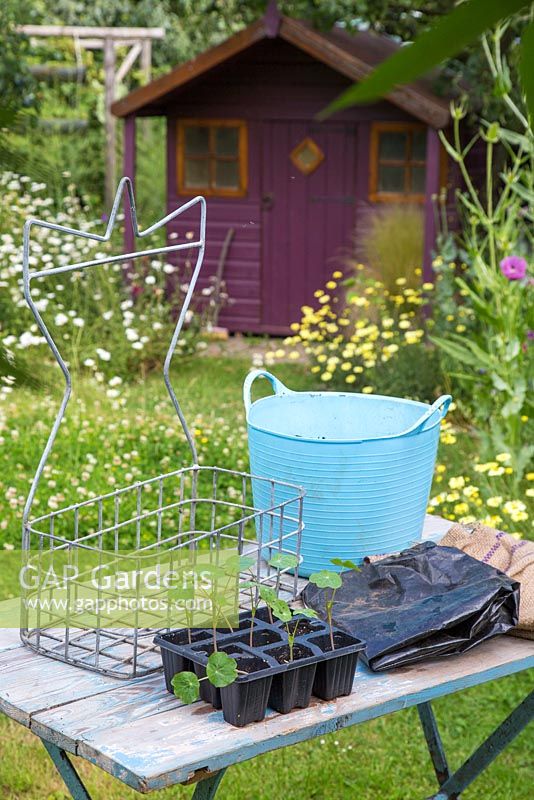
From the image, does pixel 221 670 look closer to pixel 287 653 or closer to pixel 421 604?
pixel 287 653

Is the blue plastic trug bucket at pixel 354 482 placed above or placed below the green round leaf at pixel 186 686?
above

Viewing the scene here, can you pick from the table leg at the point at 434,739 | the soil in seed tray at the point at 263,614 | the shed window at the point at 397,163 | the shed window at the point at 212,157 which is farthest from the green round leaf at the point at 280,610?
the shed window at the point at 212,157

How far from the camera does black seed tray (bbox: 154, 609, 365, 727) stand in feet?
4.57

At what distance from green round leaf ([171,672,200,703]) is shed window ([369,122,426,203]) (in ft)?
23.4

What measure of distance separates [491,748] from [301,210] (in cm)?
679

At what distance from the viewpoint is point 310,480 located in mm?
2002

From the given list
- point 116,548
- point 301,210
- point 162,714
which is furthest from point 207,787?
point 301,210

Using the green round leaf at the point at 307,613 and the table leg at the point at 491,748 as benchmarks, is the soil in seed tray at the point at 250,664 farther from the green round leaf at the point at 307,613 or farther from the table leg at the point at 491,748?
the table leg at the point at 491,748

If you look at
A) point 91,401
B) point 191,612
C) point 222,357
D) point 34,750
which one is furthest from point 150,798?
point 222,357

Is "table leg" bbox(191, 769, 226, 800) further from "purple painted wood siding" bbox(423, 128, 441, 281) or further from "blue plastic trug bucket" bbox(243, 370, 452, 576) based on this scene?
"purple painted wood siding" bbox(423, 128, 441, 281)

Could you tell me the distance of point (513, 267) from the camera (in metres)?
4.22

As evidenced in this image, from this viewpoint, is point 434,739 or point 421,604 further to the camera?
point 434,739

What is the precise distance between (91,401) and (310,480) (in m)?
3.81

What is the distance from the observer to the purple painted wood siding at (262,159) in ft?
27.2
